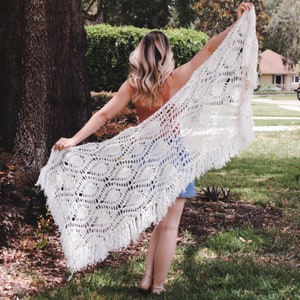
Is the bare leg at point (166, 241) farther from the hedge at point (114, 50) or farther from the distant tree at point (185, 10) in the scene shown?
the distant tree at point (185, 10)

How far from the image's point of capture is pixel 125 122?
10.9m

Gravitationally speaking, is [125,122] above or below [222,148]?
below

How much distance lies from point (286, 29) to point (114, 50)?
154ft

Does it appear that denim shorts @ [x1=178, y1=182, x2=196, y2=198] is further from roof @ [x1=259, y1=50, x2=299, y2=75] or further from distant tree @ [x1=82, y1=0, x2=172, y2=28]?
roof @ [x1=259, y1=50, x2=299, y2=75]

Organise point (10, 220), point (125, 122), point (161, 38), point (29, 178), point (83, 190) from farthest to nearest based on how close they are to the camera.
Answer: point (125, 122)
point (29, 178)
point (10, 220)
point (83, 190)
point (161, 38)

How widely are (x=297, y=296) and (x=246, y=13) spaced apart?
1.94 metres

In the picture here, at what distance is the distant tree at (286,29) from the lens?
2271 inches

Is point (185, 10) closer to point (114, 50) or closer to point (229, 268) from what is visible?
point (114, 50)

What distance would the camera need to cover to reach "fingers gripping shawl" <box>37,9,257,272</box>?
374 centimetres

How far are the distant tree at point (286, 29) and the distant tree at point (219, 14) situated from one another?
1057 inches

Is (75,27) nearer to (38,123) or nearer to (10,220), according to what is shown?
(38,123)

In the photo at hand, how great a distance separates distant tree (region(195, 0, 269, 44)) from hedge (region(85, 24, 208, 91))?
12249 millimetres

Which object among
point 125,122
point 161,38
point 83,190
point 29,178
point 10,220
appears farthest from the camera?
point 125,122

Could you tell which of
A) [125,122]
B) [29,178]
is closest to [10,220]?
[29,178]
